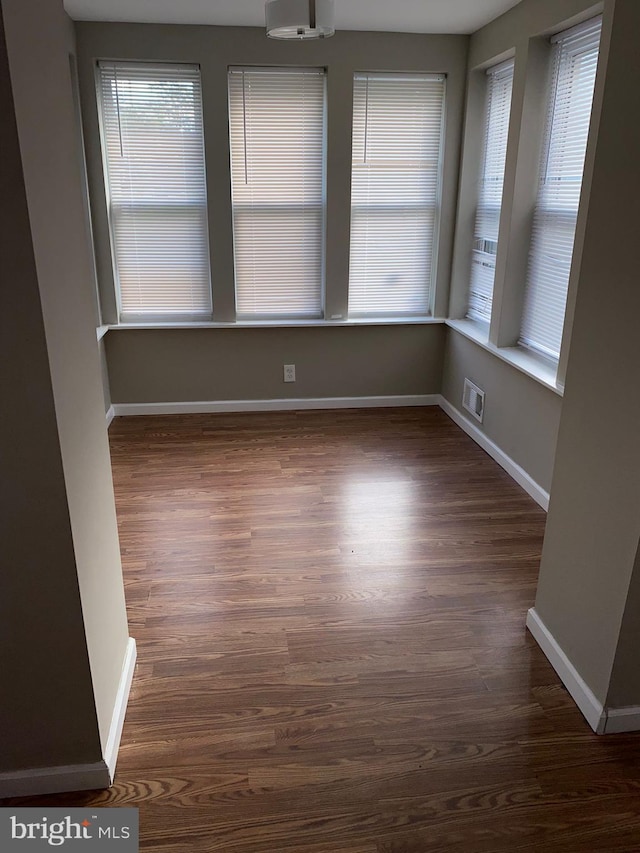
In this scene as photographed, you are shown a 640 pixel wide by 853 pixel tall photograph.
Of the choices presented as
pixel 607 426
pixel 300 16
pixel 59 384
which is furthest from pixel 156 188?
pixel 607 426

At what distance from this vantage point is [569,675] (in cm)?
208

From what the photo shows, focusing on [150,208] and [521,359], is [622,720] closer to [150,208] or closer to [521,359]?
[521,359]

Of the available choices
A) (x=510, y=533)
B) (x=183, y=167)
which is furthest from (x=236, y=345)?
(x=510, y=533)

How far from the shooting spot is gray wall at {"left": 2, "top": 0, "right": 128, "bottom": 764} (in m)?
1.30

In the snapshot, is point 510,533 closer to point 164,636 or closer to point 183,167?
point 164,636

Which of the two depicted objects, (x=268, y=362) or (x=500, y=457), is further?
(x=268, y=362)

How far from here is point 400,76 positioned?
162 inches

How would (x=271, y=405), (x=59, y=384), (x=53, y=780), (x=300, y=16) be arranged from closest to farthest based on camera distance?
1. (x=59, y=384)
2. (x=53, y=780)
3. (x=300, y=16)
4. (x=271, y=405)

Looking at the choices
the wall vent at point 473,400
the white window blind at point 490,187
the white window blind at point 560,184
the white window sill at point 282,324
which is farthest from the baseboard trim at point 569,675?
the white window sill at point 282,324

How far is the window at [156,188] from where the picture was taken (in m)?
3.95

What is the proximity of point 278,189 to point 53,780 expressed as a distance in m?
3.63

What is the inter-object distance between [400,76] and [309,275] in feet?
4.56

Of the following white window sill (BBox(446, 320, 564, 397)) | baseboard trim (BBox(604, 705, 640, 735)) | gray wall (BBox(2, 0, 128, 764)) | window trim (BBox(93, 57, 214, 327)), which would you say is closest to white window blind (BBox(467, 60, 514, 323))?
white window sill (BBox(446, 320, 564, 397))

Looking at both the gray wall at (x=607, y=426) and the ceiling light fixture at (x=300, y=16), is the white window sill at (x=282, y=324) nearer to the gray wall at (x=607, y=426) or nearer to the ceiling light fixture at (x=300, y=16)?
the ceiling light fixture at (x=300, y=16)
